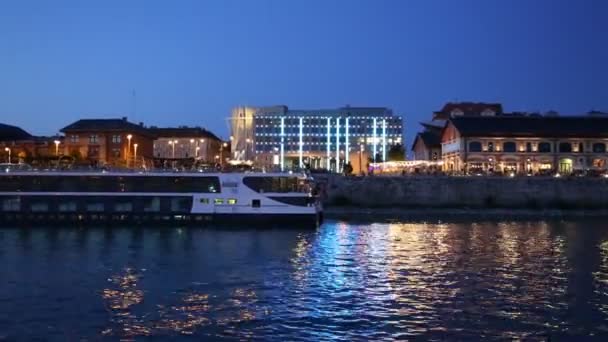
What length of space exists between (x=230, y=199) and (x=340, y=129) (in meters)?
137

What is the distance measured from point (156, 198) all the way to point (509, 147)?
212 feet

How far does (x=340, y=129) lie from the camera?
19588cm

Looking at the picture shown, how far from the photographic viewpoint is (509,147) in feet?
357

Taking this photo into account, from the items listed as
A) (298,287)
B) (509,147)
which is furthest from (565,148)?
(298,287)

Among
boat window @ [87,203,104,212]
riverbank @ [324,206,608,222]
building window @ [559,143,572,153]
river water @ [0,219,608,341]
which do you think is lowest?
river water @ [0,219,608,341]

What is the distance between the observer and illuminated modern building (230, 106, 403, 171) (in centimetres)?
19462

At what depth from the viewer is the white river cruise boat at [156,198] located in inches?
2359

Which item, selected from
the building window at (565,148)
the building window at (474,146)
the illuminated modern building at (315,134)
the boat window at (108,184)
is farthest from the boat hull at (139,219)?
the illuminated modern building at (315,134)

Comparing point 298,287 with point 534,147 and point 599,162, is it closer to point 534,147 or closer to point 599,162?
point 534,147

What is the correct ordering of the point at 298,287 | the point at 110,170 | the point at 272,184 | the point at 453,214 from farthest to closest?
the point at 453,214 → the point at 110,170 → the point at 272,184 → the point at 298,287

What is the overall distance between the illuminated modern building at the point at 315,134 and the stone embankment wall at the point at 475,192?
102m

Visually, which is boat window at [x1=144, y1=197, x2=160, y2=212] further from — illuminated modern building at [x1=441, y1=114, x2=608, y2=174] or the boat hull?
illuminated modern building at [x1=441, y1=114, x2=608, y2=174]

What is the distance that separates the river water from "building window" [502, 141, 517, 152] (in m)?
56.4

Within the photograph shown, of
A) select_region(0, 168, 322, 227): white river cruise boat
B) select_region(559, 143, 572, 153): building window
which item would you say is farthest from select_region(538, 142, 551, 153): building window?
select_region(0, 168, 322, 227): white river cruise boat
